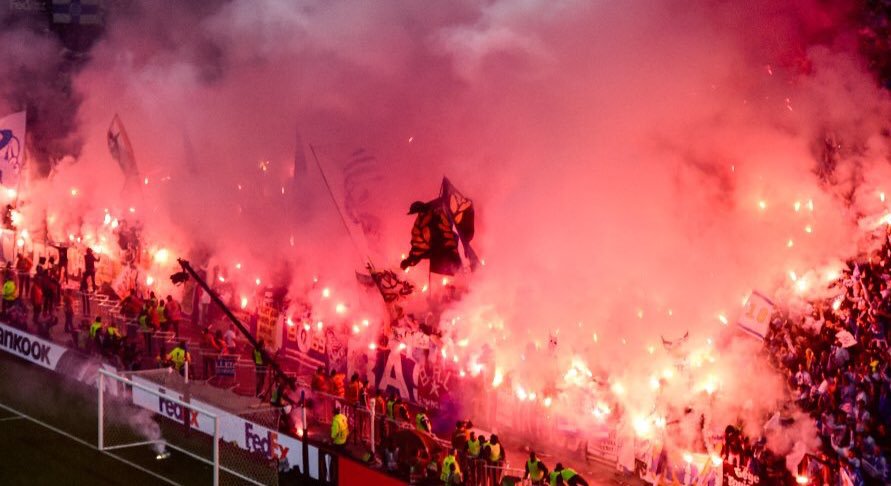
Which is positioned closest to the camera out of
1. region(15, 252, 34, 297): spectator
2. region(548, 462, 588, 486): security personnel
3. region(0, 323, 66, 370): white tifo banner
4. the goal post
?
region(548, 462, 588, 486): security personnel

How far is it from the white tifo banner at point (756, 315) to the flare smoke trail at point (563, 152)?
390mm

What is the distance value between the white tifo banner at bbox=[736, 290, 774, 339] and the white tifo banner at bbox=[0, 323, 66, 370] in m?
10.6

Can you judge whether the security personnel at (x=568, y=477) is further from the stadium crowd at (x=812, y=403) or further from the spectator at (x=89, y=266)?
the spectator at (x=89, y=266)

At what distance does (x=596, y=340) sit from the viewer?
1445cm

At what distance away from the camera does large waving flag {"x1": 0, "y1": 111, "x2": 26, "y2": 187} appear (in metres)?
22.4

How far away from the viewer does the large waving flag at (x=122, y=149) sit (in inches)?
937

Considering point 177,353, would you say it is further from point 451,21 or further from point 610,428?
point 451,21

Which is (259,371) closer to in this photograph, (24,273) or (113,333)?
(113,333)

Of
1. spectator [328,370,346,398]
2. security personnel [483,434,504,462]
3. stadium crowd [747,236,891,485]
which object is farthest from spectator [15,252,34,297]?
stadium crowd [747,236,891,485]

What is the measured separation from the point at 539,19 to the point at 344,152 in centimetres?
520

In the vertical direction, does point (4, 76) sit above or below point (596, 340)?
above

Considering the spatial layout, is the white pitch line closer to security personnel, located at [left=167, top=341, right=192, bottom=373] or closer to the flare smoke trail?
security personnel, located at [left=167, top=341, right=192, bottom=373]

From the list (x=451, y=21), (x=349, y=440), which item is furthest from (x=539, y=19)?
(x=349, y=440)

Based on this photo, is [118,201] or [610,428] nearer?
[610,428]
